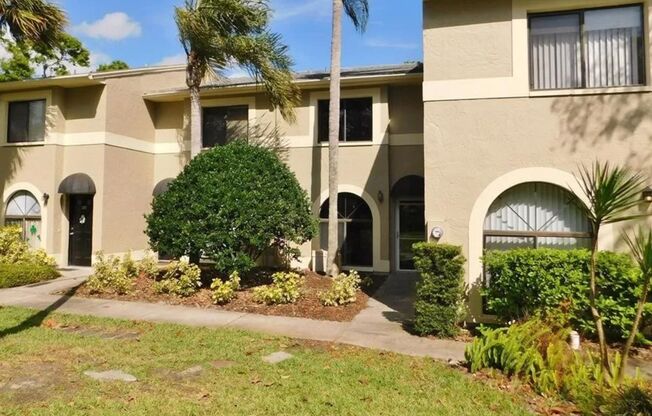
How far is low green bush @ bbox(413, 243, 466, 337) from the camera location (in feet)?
25.6

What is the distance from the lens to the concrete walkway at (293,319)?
7.43m

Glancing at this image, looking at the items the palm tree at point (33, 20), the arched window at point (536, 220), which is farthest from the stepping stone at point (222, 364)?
the palm tree at point (33, 20)

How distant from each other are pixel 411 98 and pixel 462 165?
678 centimetres

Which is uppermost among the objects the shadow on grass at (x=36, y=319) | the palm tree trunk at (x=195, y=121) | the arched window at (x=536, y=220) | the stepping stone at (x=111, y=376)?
the palm tree trunk at (x=195, y=121)

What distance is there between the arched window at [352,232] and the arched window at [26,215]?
10227 millimetres

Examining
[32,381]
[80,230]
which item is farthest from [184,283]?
[80,230]

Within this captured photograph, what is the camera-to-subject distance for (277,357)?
21.7ft

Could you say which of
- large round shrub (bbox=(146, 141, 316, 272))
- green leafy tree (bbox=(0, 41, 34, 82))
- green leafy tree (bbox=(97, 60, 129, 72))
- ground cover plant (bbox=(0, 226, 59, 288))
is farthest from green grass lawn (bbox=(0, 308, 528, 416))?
green leafy tree (bbox=(97, 60, 129, 72))

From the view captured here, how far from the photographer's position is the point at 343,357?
665 cm

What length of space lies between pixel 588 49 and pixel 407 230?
8003 mm

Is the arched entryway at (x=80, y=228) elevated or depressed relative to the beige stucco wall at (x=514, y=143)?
depressed

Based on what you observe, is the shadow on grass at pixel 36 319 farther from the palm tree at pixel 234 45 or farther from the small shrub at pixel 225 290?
the palm tree at pixel 234 45

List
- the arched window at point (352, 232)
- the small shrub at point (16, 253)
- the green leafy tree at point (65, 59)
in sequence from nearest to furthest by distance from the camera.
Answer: the small shrub at point (16, 253) → the arched window at point (352, 232) → the green leafy tree at point (65, 59)

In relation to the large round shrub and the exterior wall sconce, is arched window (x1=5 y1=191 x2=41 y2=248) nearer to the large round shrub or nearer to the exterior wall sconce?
the large round shrub
